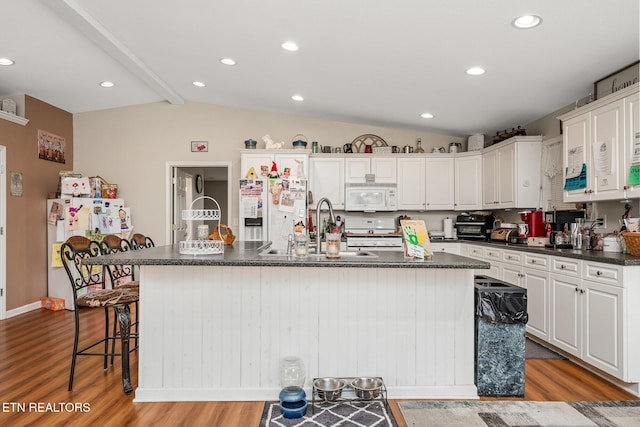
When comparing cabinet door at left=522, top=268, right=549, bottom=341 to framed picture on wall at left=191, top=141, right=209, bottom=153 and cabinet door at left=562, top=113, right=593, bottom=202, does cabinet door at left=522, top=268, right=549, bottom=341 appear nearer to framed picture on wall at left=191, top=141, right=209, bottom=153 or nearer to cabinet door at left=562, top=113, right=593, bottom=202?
cabinet door at left=562, top=113, right=593, bottom=202

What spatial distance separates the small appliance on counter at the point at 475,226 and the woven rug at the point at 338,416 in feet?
11.5

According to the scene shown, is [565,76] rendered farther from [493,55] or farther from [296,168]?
[296,168]

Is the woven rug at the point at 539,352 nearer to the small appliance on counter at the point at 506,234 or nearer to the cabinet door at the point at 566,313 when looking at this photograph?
the cabinet door at the point at 566,313

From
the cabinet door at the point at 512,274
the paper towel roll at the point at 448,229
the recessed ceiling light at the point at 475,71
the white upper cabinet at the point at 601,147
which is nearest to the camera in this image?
the white upper cabinet at the point at 601,147

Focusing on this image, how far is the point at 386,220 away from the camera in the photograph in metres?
5.91

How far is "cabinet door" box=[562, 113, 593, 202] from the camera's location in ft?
11.2

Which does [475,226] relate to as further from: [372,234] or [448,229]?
[372,234]

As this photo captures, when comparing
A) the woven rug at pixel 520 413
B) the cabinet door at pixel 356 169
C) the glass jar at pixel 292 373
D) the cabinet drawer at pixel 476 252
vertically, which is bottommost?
the woven rug at pixel 520 413

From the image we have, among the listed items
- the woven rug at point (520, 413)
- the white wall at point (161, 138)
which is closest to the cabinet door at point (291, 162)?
the white wall at point (161, 138)

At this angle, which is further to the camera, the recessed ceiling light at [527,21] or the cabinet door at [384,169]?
the cabinet door at [384,169]

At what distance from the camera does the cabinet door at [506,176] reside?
15.3 feet

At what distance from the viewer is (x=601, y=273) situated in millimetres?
2785

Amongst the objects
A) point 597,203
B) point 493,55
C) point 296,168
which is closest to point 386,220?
point 296,168

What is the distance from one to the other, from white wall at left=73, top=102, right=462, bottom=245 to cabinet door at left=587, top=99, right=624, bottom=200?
107 inches
